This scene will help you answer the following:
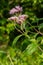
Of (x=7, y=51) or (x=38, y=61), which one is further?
(x=7, y=51)

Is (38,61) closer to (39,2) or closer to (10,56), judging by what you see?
(10,56)

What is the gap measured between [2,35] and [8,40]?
19 cm

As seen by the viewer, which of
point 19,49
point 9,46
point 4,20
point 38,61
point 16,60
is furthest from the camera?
point 4,20

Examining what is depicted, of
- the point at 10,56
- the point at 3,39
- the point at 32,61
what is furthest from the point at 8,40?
the point at 32,61

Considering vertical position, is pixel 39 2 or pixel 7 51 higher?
pixel 39 2

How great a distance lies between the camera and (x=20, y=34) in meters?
4.38

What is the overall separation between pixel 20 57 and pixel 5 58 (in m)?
0.24

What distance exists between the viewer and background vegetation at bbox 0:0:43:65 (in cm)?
347

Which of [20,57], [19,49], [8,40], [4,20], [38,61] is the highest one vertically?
[4,20]

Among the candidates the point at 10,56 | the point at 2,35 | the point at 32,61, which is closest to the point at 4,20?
the point at 2,35

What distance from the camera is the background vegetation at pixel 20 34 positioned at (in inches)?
136

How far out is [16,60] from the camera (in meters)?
3.57

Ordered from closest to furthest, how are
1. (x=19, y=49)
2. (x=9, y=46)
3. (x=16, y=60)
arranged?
(x=16, y=60)
(x=19, y=49)
(x=9, y=46)

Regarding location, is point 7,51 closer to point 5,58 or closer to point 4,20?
point 5,58
